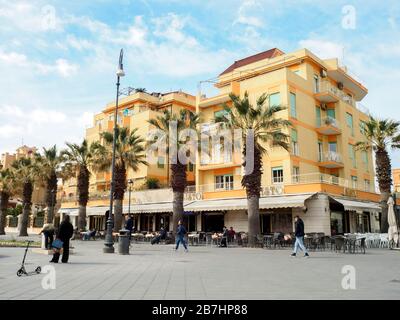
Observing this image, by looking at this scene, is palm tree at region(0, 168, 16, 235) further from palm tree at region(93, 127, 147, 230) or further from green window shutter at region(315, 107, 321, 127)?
green window shutter at region(315, 107, 321, 127)

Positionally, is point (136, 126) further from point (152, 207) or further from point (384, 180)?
point (384, 180)

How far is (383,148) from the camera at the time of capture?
2823 centimetres

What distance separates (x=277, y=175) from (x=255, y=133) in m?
7.64

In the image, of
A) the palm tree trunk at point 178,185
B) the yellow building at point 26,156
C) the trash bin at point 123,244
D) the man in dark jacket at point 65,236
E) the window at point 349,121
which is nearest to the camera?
the man in dark jacket at point 65,236

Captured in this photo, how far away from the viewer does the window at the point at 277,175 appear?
3057 centimetres

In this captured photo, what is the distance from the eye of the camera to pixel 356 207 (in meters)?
27.2

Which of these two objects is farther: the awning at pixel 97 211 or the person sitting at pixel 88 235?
the awning at pixel 97 211

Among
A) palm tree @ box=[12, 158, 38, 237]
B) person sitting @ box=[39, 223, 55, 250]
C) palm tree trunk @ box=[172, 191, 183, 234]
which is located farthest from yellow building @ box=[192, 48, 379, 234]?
palm tree @ box=[12, 158, 38, 237]

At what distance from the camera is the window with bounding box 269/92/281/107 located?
3098 cm

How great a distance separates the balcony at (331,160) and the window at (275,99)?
6921mm

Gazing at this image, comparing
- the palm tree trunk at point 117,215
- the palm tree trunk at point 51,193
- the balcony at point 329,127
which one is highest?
the balcony at point 329,127

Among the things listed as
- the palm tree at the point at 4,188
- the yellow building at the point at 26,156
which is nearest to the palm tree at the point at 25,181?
the palm tree at the point at 4,188

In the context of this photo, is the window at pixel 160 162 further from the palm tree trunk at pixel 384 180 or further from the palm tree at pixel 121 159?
the palm tree trunk at pixel 384 180
